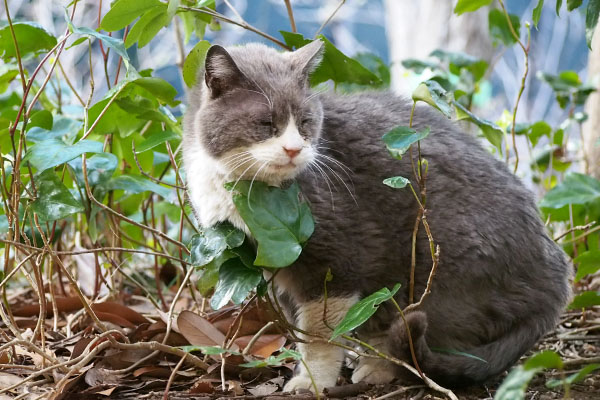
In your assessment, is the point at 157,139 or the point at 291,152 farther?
the point at 157,139

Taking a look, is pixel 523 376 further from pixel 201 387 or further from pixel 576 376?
pixel 201 387

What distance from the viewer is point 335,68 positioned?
2709 millimetres

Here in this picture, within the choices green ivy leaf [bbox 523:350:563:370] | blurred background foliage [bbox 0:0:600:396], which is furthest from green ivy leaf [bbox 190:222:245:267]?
green ivy leaf [bbox 523:350:563:370]

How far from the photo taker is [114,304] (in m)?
2.70

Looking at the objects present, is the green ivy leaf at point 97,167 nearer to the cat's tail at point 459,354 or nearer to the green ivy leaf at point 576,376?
the cat's tail at point 459,354

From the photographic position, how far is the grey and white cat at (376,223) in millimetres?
2258

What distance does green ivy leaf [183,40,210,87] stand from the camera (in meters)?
2.47

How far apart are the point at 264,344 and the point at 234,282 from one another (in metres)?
0.54

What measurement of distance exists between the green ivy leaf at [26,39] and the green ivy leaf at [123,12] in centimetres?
43

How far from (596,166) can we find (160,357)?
2.77m

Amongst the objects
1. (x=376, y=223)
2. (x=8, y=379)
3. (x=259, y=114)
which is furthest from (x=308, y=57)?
(x=8, y=379)

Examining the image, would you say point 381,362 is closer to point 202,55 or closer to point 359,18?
point 202,55

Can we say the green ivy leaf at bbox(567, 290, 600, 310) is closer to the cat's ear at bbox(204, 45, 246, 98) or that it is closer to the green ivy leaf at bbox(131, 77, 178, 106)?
the cat's ear at bbox(204, 45, 246, 98)

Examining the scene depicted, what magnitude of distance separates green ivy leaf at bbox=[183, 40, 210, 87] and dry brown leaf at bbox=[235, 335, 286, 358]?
1014 millimetres
